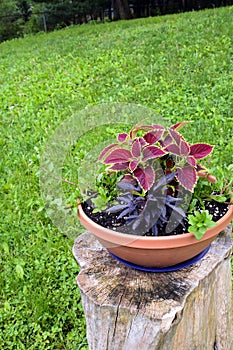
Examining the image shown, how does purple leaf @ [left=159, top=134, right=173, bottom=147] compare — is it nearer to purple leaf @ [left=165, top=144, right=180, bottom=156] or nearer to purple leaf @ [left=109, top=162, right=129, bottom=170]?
purple leaf @ [left=165, top=144, right=180, bottom=156]

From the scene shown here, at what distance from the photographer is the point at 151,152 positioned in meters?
1.32

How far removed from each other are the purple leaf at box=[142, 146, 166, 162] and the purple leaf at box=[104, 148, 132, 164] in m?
0.06

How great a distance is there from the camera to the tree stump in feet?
4.40

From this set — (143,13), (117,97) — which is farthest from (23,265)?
(143,13)

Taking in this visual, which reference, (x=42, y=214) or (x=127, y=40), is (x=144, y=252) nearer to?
(x=42, y=214)

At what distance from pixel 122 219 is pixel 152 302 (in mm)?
308

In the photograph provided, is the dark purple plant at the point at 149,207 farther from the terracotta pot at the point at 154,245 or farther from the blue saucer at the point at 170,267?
the blue saucer at the point at 170,267

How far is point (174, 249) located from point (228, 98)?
3551 millimetres

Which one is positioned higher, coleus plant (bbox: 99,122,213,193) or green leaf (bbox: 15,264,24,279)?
coleus plant (bbox: 99,122,213,193)

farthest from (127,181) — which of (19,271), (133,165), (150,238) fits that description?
(19,271)


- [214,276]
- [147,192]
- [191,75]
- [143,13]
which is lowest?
[143,13]

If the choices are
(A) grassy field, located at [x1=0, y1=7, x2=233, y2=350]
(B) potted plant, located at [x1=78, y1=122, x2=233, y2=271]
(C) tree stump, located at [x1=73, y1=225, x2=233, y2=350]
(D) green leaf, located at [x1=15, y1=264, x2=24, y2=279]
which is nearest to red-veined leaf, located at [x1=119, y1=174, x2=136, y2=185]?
(B) potted plant, located at [x1=78, y1=122, x2=233, y2=271]

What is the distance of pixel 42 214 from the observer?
3100 mm

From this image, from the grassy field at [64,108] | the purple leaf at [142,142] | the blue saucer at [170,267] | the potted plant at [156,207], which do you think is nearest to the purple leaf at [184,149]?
the potted plant at [156,207]
